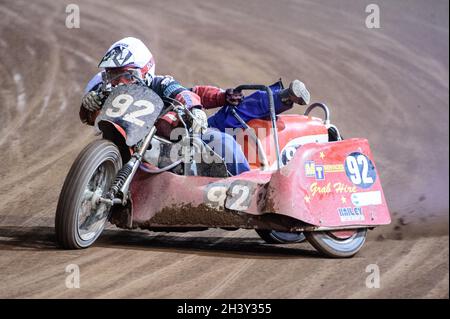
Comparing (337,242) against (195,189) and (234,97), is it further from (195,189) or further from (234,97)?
(234,97)

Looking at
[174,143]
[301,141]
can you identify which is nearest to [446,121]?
[301,141]

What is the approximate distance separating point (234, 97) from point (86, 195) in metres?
1.53

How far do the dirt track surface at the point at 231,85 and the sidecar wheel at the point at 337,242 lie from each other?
0.31ft

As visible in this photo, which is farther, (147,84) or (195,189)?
(147,84)

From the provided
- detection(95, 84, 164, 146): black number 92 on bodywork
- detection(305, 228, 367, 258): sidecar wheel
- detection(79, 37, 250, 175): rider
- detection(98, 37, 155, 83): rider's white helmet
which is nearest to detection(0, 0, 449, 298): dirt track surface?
detection(305, 228, 367, 258): sidecar wheel

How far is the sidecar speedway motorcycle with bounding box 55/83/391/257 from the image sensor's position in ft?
20.5

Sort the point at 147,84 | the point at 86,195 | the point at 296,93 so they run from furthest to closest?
the point at 147,84 → the point at 296,93 → the point at 86,195

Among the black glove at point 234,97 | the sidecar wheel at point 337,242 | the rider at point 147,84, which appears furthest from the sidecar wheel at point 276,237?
the black glove at point 234,97

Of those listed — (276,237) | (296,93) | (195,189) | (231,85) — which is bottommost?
(276,237)

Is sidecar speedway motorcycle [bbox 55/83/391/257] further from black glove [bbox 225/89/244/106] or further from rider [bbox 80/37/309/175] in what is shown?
black glove [bbox 225/89/244/106]

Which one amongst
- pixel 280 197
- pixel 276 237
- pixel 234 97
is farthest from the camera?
pixel 276 237

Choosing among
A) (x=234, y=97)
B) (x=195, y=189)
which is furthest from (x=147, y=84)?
(x=195, y=189)

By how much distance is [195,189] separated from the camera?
657 centimetres

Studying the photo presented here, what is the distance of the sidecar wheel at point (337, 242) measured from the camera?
635 cm
